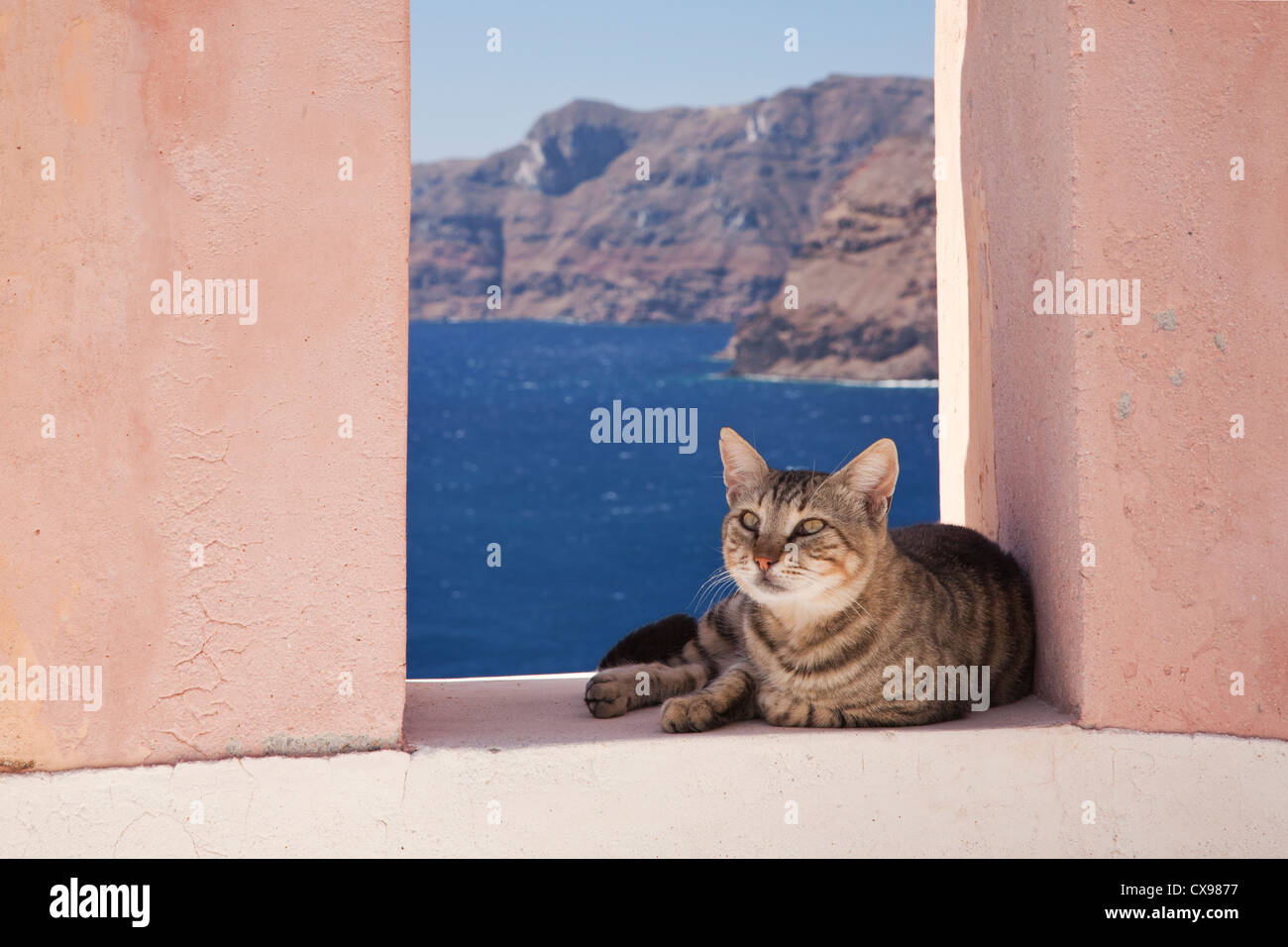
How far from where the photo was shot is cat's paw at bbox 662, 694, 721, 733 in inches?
114

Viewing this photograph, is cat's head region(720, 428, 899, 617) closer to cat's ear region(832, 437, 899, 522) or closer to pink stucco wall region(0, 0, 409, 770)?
cat's ear region(832, 437, 899, 522)

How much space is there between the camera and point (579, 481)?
50.7m

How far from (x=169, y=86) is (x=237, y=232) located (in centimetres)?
36

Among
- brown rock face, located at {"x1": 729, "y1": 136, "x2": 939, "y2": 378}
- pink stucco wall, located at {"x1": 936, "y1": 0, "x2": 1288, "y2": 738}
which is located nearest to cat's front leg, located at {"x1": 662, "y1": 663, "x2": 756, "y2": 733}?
pink stucco wall, located at {"x1": 936, "y1": 0, "x2": 1288, "y2": 738}

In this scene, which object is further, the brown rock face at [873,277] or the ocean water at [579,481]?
the brown rock face at [873,277]

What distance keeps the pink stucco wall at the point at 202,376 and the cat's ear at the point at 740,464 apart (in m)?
0.93

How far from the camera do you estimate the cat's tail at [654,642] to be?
359 cm

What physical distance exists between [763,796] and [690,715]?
0.27 meters

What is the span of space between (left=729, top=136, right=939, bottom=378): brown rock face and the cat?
49.1m

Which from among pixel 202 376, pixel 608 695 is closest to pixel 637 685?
pixel 608 695

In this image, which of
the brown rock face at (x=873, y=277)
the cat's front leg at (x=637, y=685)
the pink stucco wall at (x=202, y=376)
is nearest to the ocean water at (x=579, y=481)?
the brown rock face at (x=873, y=277)

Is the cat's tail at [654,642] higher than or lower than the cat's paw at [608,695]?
higher

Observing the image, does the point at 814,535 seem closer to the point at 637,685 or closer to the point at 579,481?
the point at 637,685

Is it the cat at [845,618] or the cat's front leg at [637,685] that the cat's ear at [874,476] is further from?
the cat's front leg at [637,685]
